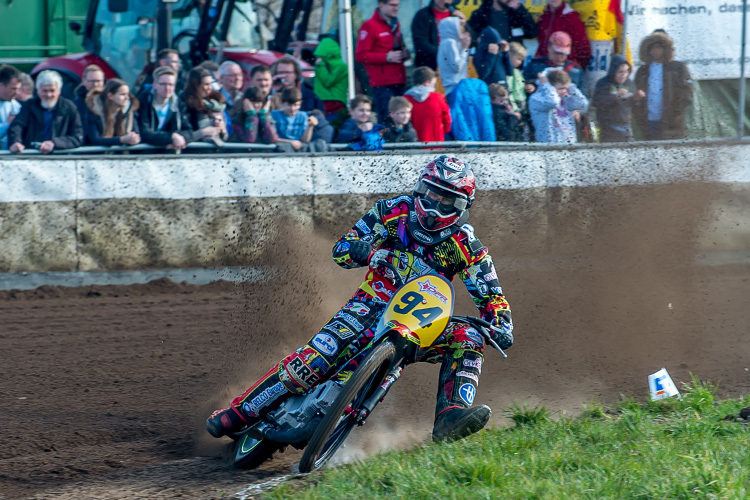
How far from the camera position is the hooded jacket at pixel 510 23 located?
34.8 ft

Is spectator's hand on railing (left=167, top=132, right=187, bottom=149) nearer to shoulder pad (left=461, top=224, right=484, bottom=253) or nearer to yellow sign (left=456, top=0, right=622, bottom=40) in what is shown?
yellow sign (left=456, top=0, right=622, bottom=40)

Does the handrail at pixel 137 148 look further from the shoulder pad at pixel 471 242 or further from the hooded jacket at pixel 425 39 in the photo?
the shoulder pad at pixel 471 242

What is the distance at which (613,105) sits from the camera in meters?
10.8

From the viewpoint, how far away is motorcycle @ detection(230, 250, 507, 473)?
4676mm

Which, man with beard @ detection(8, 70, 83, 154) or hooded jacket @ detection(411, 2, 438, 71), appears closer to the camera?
man with beard @ detection(8, 70, 83, 154)

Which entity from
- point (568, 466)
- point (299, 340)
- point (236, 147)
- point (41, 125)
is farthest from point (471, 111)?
point (568, 466)

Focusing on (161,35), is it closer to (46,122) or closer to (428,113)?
(46,122)

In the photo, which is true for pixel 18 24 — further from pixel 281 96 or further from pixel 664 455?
pixel 664 455

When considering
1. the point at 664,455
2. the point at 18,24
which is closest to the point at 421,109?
the point at 18,24

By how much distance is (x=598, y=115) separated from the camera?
10.7m

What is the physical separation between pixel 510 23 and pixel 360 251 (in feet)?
20.8

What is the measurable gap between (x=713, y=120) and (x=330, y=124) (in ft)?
15.4

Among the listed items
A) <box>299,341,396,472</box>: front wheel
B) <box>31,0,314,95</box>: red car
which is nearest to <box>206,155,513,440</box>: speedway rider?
<box>299,341,396,472</box>: front wheel

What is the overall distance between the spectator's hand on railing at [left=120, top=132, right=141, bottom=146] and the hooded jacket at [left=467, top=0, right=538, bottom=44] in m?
4.07
